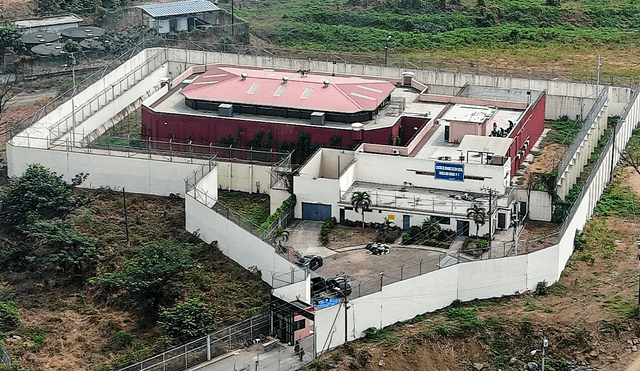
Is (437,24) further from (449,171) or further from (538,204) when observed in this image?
(538,204)

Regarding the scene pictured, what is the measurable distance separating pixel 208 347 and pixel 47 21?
60967 millimetres

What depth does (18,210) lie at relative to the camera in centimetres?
8312

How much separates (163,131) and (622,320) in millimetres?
35285

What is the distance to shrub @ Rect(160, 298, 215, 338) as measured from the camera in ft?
228

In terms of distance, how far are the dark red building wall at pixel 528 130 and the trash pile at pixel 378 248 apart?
43.3 ft

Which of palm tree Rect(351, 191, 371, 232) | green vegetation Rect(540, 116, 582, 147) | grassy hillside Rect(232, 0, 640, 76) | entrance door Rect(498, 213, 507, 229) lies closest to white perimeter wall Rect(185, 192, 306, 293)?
palm tree Rect(351, 191, 371, 232)

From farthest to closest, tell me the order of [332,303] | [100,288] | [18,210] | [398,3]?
[398,3] < [18,210] < [100,288] < [332,303]

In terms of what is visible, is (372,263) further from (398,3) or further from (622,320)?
(398,3)

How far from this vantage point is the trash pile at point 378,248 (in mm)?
80062

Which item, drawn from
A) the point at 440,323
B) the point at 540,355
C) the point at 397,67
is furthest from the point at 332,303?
the point at 397,67

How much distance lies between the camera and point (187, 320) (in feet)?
229

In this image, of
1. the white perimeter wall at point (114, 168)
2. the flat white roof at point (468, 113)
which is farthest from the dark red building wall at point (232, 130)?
the white perimeter wall at point (114, 168)

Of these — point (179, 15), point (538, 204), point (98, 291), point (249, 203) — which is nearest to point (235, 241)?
point (98, 291)

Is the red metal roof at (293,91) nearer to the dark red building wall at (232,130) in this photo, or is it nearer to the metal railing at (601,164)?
the dark red building wall at (232,130)
